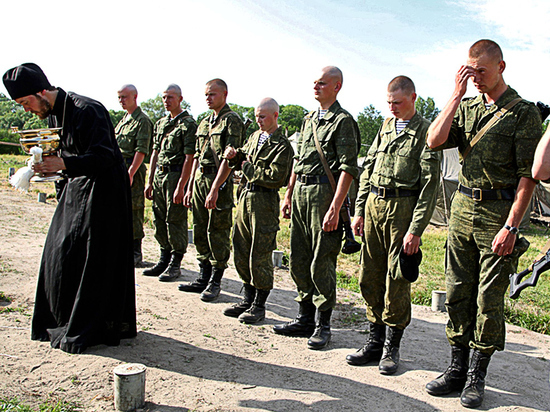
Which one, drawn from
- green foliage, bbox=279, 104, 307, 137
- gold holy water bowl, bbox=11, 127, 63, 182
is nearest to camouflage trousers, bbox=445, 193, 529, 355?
gold holy water bowl, bbox=11, 127, 63, 182

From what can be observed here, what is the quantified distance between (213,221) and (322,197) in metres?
1.77

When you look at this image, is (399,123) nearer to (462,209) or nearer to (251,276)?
(462,209)

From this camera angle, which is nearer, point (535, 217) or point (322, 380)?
point (322, 380)

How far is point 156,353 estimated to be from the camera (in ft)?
13.0

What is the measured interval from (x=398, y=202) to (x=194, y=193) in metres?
2.92

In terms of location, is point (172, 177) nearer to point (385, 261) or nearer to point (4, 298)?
point (4, 298)

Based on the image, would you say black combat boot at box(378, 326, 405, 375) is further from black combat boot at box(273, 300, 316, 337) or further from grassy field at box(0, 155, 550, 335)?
grassy field at box(0, 155, 550, 335)

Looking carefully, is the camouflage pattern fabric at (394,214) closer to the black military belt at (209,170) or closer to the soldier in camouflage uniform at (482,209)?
the soldier in camouflage uniform at (482,209)

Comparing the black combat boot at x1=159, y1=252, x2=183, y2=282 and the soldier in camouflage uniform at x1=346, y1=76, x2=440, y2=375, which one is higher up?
the soldier in camouflage uniform at x1=346, y1=76, x2=440, y2=375

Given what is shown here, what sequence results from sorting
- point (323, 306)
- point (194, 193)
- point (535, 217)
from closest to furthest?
point (323, 306), point (194, 193), point (535, 217)

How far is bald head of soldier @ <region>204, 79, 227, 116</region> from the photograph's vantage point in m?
5.87

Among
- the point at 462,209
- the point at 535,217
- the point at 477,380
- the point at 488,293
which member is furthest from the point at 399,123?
the point at 535,217

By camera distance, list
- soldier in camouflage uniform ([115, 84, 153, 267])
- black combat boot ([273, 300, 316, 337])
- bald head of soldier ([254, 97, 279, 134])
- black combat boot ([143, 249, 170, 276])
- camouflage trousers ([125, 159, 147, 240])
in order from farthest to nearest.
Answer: camouflage trousers ([125, 159, 147, 240]), soldier in camouflage uniform ([115, 84, 153, 267]), black combat boot ([143, 249, 170, 276]), bald head of soldier ([254, 97, 279, 134]), black combat boot ([273, 300, 316, 337])

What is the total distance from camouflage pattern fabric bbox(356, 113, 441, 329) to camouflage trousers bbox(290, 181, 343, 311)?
39 cm
